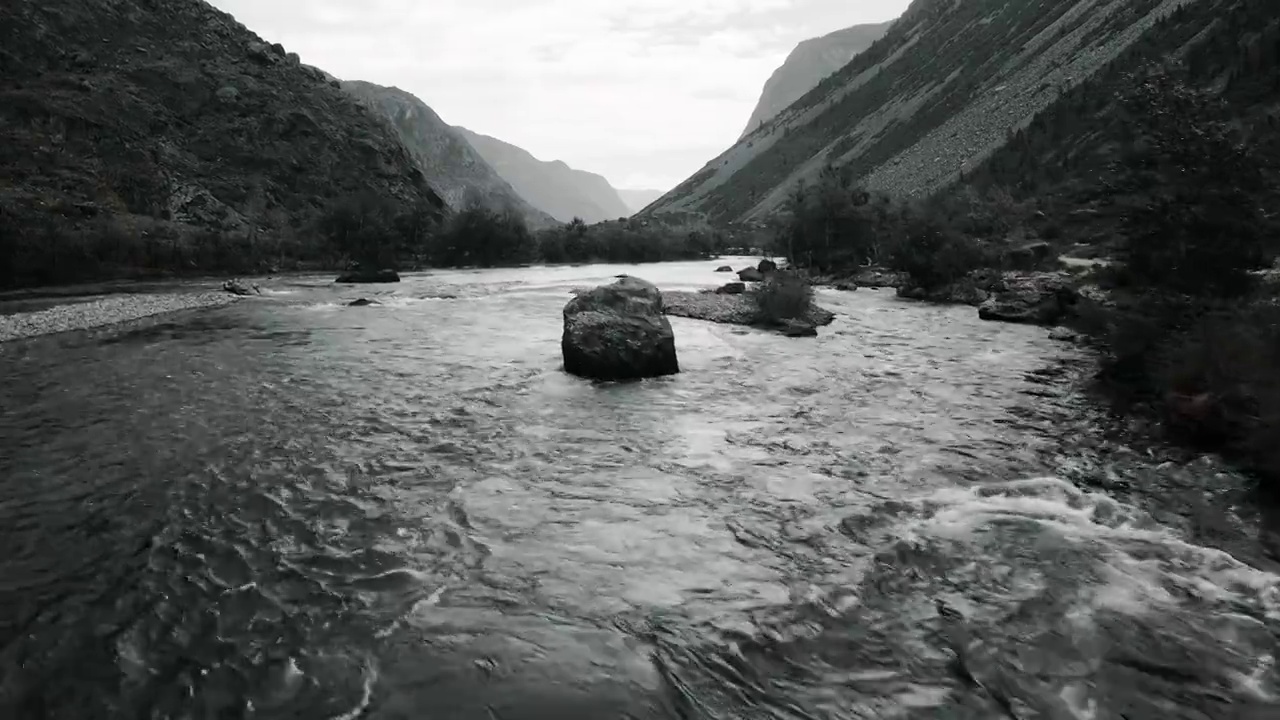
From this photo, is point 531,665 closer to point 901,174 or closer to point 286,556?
point 286,556

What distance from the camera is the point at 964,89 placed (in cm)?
14238

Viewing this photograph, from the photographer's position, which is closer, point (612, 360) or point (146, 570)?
point (146, 570)

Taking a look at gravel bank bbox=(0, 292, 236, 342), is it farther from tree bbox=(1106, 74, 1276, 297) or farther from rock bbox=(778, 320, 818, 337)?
tree bbox=(1106, 74, 1276, 297)

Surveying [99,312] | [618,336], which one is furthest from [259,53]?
[618,336]

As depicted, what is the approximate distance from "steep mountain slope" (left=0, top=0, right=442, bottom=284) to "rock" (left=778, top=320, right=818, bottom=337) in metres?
47.3

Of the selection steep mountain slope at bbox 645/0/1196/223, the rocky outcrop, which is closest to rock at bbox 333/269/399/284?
the rocky outcrop

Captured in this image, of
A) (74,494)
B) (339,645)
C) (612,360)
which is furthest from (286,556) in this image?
(612,360)

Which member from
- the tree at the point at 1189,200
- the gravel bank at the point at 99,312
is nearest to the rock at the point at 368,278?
the gravel bank at the point at 99,312

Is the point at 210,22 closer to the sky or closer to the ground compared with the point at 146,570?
closer to the sky

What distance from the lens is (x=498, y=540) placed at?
823 centimetres

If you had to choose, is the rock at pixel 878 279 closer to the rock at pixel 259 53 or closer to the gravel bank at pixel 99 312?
the gravel bank at pixel 99 312

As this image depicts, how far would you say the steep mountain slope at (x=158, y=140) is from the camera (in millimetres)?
54281

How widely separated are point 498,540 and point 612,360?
10.1 metres

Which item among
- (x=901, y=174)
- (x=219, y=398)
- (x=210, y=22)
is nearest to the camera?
(x=219, y=398)
